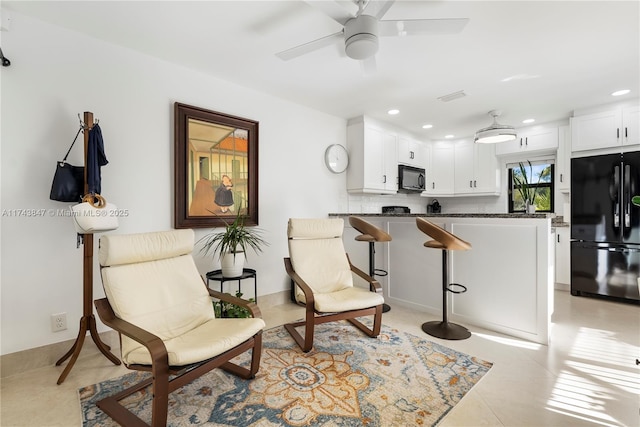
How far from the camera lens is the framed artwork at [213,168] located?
113 inches

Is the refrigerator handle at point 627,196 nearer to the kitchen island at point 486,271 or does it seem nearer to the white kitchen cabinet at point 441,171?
the kitchen island at point 486,271

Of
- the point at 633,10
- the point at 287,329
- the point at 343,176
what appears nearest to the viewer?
the point at 633,10

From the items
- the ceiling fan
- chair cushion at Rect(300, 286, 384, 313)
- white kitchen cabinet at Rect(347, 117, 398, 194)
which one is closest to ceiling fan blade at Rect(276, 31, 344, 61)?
the ceiling fan

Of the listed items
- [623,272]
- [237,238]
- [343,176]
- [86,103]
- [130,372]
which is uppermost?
[86,103]

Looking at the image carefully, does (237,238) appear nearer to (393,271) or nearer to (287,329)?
(287,329)

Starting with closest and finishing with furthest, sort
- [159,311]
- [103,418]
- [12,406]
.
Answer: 1. [103,418]
2. [12,406]
3. [159,311]

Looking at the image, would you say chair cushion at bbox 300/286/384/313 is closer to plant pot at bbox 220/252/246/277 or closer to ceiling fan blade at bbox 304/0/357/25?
plant pot at bbox 220/252/246/277

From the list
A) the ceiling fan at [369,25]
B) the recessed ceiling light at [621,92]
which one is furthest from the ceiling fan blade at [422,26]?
the recessed ceiling light at [621,92]

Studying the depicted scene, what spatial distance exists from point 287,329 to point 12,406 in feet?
5.93

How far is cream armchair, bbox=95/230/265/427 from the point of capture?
151 cm

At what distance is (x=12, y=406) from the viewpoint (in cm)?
177

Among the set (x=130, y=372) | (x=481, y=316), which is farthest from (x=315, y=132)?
(x=130, y=372)

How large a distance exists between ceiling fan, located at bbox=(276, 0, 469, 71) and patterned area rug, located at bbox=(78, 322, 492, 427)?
2.16m

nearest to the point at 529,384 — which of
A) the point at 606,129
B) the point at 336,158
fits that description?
the point at 336,158
